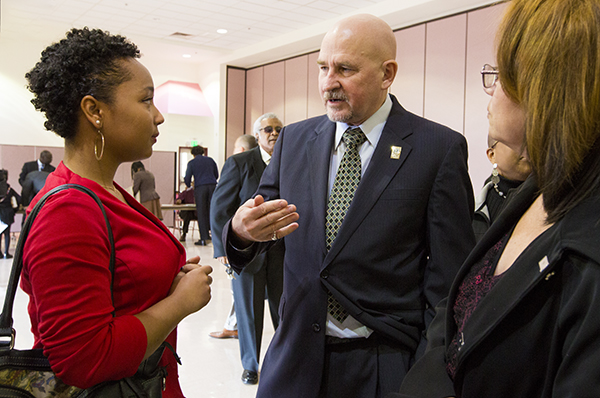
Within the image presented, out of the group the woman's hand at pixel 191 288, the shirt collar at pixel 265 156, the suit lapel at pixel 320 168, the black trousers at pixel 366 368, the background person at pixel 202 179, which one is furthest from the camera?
the background person at pixel 202 179

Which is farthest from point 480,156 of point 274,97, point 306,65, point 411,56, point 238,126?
point 238,126

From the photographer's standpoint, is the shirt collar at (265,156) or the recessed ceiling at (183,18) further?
the recessed ceiling at (183,18)

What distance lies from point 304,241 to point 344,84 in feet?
1.92

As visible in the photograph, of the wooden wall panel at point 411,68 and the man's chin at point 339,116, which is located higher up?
the wooden wall panel at point 411,68

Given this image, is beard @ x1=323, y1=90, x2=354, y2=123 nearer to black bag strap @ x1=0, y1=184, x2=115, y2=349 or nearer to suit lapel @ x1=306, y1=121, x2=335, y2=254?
suit lapel @ x1=306, y1=121, x2=335, y2=254

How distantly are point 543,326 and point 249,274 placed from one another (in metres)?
3.22

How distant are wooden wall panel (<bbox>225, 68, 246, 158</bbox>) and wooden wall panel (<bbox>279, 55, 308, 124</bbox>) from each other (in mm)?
1788

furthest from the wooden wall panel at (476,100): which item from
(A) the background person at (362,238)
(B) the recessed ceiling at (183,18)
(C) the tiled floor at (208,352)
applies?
(A) the background person at (362,238)

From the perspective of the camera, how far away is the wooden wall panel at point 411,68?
28.2 ft

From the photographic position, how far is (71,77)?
1.31 meters

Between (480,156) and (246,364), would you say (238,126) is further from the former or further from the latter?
(246,364)

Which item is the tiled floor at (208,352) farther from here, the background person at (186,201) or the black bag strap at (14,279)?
the background person at (186,201)

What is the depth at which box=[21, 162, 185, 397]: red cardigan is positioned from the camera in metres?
1.06

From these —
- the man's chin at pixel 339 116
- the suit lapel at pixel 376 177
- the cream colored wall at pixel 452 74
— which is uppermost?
the cream colored wall at pixel 452 74
